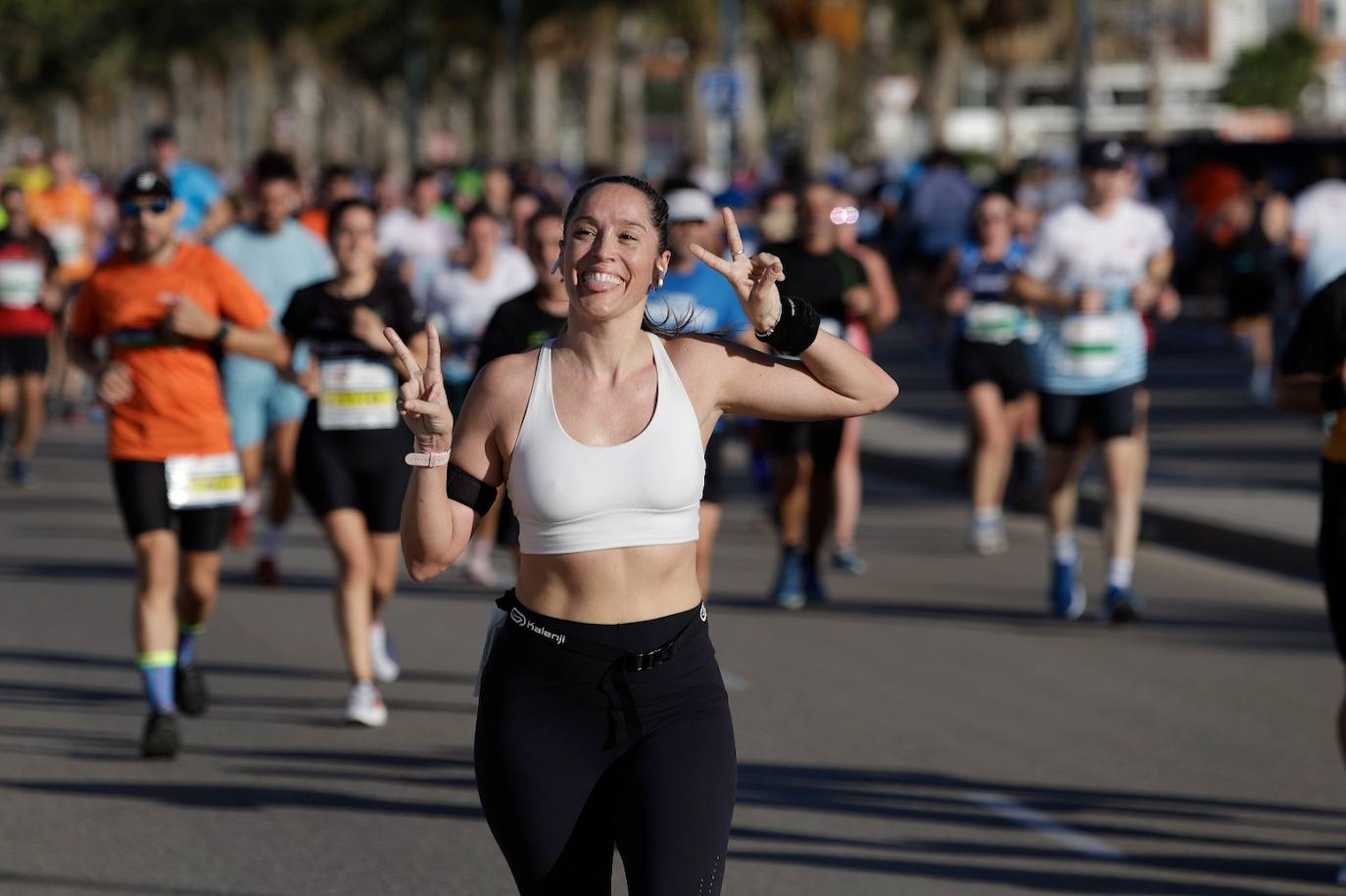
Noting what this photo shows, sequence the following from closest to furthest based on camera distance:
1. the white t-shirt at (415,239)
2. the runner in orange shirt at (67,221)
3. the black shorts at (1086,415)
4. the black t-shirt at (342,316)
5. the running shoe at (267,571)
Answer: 1. the black t-shirt at (342,316)
2. the black shorts at (1086,415)
3. the running shoe at (267,571)
4. the white t-shirt at (415,239)
5. the runner in orange shirt at (67,221)

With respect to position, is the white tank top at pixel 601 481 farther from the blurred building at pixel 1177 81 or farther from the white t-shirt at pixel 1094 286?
the blurred building at pixel 1177 81

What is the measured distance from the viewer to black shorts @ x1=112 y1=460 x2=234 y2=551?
25.8 ft

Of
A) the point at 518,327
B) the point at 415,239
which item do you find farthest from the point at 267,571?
the point at 415,239

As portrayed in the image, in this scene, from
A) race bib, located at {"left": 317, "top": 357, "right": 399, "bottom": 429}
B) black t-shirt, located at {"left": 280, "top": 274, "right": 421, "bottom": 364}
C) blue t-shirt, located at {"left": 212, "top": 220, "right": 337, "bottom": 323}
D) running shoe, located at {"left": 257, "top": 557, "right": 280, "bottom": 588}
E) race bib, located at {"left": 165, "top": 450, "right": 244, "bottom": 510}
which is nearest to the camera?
race bib, located at {"left": 165, "top": 450, "right": 244, "bottom": 510}

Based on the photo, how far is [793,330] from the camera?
4477 millimetres

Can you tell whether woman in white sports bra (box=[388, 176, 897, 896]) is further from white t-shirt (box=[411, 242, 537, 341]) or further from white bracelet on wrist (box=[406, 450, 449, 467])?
white t-shirt (box=[411, 242, 537, 341])

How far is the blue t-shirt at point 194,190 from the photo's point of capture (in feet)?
49.1

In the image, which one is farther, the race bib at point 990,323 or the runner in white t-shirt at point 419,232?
the runner in white t-shirt at point 419,232

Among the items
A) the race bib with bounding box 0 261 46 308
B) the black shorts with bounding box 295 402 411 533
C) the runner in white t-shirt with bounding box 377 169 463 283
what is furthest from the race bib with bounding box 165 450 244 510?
the runner in white t-shirt with bounding box 377 169 463 283

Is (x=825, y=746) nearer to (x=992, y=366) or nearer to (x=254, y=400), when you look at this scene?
(x=254, y=400)

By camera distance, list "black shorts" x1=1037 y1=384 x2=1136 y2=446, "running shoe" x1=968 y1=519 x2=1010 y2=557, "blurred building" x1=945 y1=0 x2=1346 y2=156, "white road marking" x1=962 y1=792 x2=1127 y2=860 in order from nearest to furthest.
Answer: "white road marking" x1=962 y1=792 x2=1127 y2=860, "black shorts" x1=1037 y1=384 x2=1136 y2=446, "running shoe" x1=968 y1=519 x2=1010 y2=557, "blurred building" x1=945 y1=0 x2=1346 y2=156

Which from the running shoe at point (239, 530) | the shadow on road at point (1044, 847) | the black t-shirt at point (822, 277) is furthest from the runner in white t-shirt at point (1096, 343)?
the running shoe at point (239, 530)

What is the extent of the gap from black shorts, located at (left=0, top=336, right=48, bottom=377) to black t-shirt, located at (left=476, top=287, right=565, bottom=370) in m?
6.88

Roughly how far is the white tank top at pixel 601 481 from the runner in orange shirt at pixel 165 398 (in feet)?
12.3
